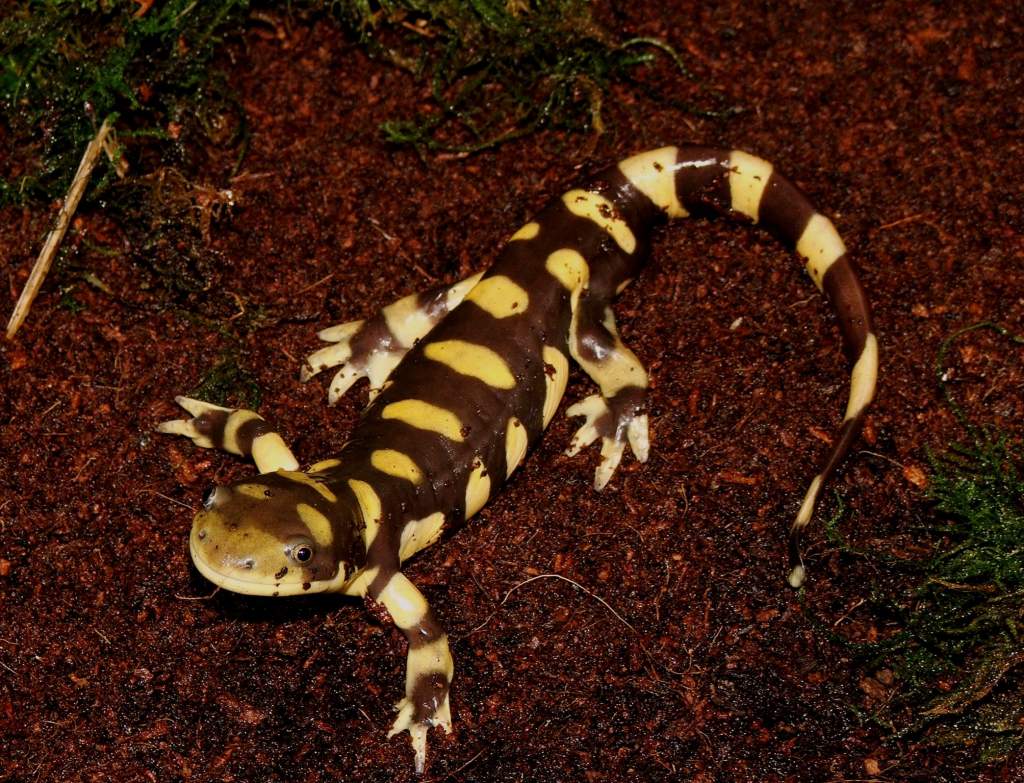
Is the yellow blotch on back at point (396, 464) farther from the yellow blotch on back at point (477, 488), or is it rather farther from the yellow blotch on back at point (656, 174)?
the yellow blotch on back at point (656, 174)

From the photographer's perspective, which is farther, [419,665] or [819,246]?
[819,246]

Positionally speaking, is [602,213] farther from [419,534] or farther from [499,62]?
[419,534]

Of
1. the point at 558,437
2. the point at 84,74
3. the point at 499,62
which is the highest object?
the point at 84,74

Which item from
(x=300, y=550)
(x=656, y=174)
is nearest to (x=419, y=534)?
(x=300, y=550)

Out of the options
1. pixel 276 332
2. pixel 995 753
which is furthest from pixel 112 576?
pixel 995 753

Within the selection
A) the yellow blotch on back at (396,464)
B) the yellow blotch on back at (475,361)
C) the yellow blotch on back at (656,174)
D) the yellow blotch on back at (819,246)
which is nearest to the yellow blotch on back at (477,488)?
the yellow blotch on back at (396,464)
